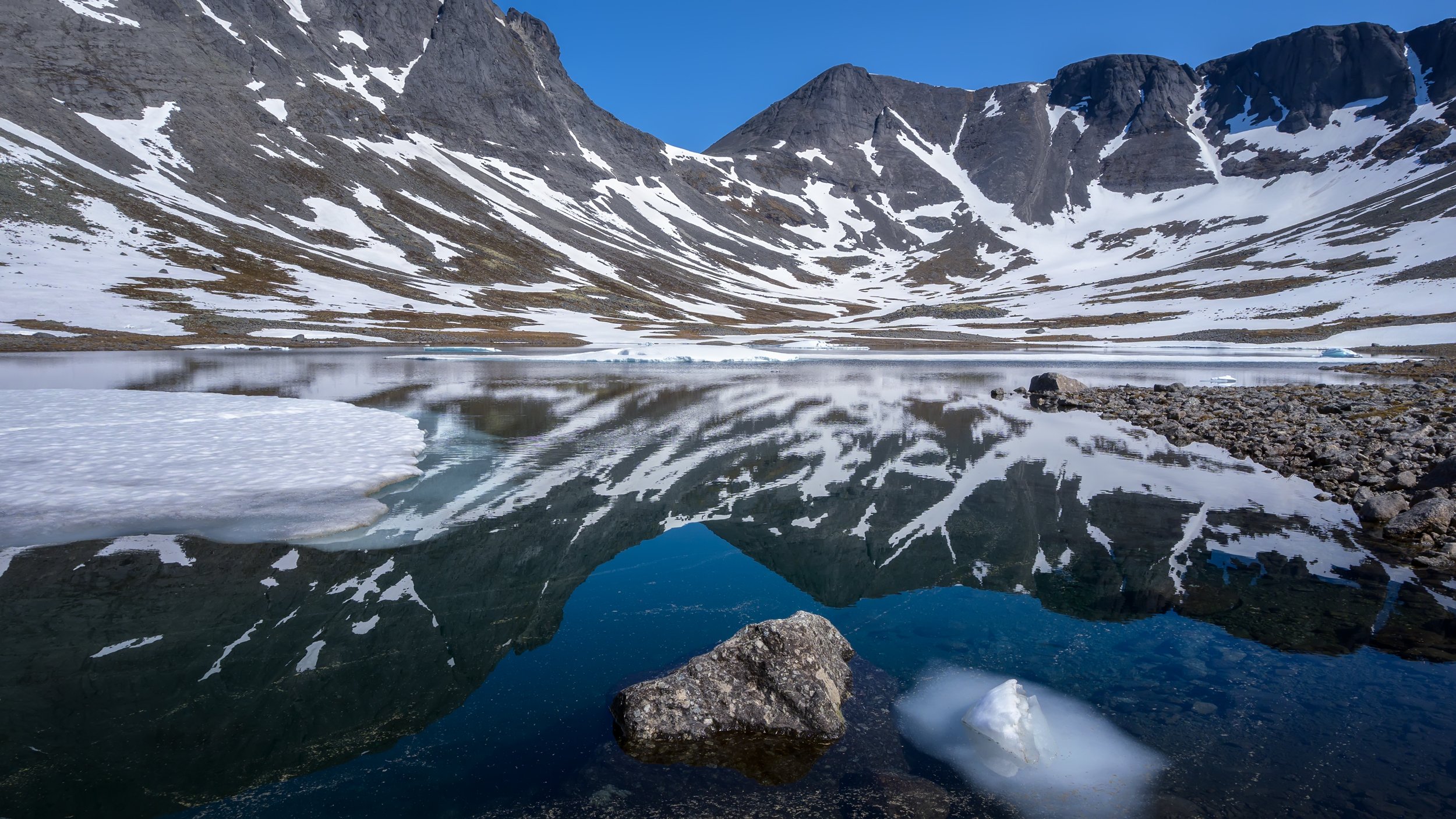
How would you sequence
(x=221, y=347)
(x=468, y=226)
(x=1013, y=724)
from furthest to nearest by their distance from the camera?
1. (x=468, y=226)
2. (x=221, y=347)
3. (x=1013, y=724)

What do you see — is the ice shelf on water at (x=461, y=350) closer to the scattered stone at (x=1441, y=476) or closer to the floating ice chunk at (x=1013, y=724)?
the scattered stone at (x=1441, y=476)

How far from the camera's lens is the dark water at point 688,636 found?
5.79m

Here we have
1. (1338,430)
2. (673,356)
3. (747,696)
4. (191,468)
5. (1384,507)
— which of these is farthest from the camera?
(673,356)

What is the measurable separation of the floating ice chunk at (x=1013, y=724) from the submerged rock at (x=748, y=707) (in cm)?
131

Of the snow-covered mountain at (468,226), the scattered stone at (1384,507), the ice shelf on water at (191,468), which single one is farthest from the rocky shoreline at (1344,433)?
the snow-covered mountain at (468,226)

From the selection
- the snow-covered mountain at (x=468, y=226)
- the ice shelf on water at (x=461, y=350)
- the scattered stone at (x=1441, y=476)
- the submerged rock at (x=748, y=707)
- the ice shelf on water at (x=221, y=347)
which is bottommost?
the ice shelf on water at (x=221, y=347)

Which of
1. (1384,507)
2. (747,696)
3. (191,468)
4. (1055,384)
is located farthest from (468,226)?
(747,696)

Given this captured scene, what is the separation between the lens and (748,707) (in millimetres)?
6734

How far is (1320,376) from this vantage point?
4459cm

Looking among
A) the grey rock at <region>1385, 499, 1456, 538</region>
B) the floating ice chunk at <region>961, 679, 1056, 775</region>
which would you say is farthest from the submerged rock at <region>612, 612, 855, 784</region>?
the grey rock at <region>1385, 499, 1456, 538</region>

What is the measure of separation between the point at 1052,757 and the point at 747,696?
2.80 metres

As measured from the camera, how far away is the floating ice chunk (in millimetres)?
6363

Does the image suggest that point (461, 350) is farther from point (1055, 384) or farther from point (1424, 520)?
point (1424, 520)

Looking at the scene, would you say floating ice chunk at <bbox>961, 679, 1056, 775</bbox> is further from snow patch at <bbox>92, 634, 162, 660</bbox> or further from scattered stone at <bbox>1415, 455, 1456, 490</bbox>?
scattered stone at <bbox>1415, 455, 1456, 490</bbox>
